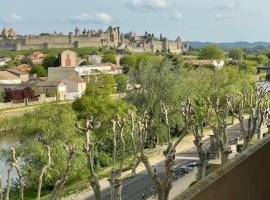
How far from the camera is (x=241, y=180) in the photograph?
3.45 m

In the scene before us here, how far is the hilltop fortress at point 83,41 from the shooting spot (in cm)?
15025

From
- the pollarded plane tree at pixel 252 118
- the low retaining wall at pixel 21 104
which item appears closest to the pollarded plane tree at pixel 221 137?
the pollarded plane tree at pixel 252 118

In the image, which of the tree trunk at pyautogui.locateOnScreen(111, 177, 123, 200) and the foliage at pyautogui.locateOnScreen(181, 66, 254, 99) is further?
the foliage at pyautogui.locateOnScreen(181, 66, 254, 99)

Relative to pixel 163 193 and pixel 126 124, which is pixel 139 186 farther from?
pixel 163 193

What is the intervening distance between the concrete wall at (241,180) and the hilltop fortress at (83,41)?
5802 inches

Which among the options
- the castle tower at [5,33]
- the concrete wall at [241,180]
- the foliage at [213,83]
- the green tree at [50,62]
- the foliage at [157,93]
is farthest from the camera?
the castle tower at [5,33]

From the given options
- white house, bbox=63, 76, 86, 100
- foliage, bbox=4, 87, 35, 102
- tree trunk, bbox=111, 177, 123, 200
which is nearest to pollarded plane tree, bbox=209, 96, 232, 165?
tree trunk, bbox=111, 177, 123, 200

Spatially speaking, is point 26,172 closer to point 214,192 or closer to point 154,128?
point 154,128

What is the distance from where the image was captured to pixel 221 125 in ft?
69.9

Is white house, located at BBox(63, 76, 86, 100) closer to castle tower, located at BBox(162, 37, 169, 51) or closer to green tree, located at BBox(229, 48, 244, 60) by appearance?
green tree, located at BBox(229, 48, 244, 60)

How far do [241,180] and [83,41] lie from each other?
152 metres

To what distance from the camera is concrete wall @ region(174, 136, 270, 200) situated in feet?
9.14

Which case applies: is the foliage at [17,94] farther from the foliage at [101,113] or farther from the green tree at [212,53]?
the green tree at [212,53]

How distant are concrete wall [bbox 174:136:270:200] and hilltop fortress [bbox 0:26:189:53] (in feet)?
483
